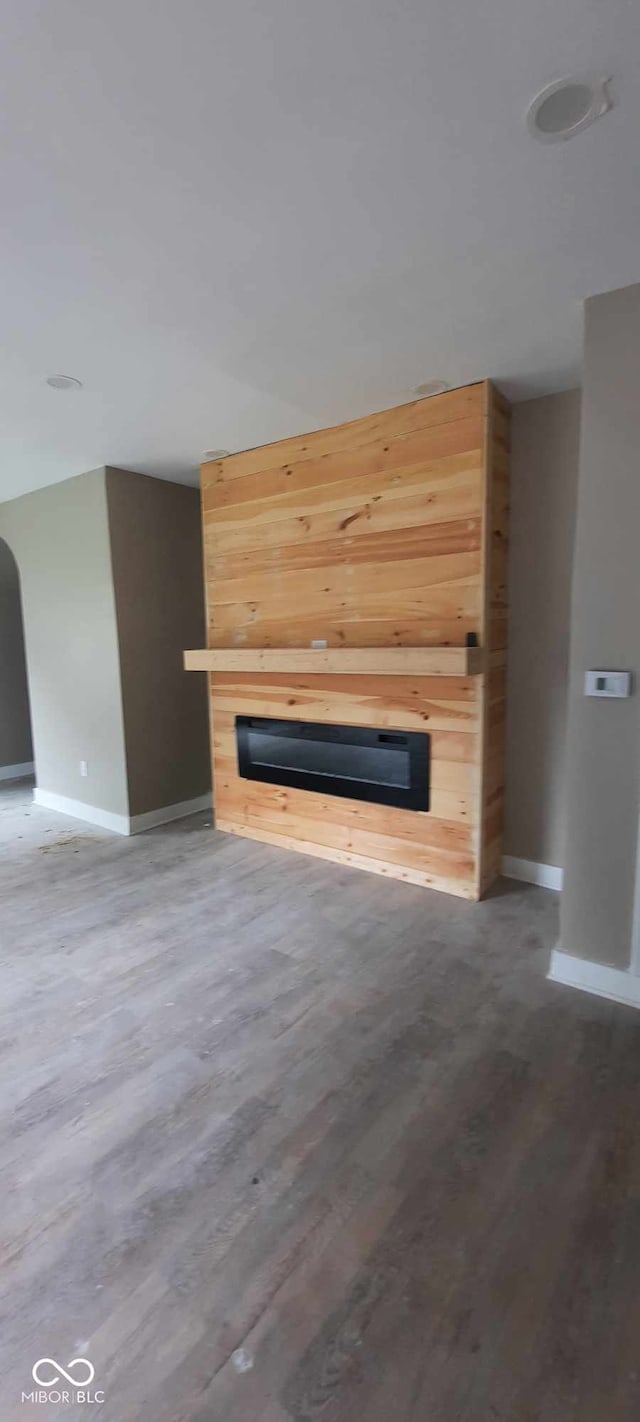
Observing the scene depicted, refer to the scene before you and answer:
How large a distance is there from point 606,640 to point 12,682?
18.4 ft

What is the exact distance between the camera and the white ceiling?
1119 millimetres

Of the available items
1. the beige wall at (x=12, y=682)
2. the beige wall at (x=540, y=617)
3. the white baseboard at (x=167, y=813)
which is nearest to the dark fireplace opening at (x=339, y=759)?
the beige wall at (x=540, y=617)

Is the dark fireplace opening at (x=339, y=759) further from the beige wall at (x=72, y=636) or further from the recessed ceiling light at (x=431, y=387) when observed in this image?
the recessed ceiling light at (x=431, y=387)

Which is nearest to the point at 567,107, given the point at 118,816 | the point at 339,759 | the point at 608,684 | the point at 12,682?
the point at 608,684

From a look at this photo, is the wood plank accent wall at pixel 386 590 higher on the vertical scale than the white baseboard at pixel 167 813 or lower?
higher

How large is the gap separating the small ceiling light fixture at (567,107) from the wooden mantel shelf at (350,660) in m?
1.71

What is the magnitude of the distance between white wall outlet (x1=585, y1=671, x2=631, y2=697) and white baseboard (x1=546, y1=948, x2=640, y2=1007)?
1.02m

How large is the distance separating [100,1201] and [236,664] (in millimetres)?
2664

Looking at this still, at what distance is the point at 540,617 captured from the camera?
3.04 metres

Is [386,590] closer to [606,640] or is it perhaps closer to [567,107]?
[606,640]

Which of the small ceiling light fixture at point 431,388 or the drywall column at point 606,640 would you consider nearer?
the drywall column at point 606,640

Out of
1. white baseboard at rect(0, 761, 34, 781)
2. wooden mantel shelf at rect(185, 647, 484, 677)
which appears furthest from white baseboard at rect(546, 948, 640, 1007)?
white baseboard at rect(0, 761, 34, 781)

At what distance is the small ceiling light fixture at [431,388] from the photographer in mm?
2693

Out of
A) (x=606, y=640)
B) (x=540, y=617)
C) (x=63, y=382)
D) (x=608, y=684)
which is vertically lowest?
(x=608, y=684)
